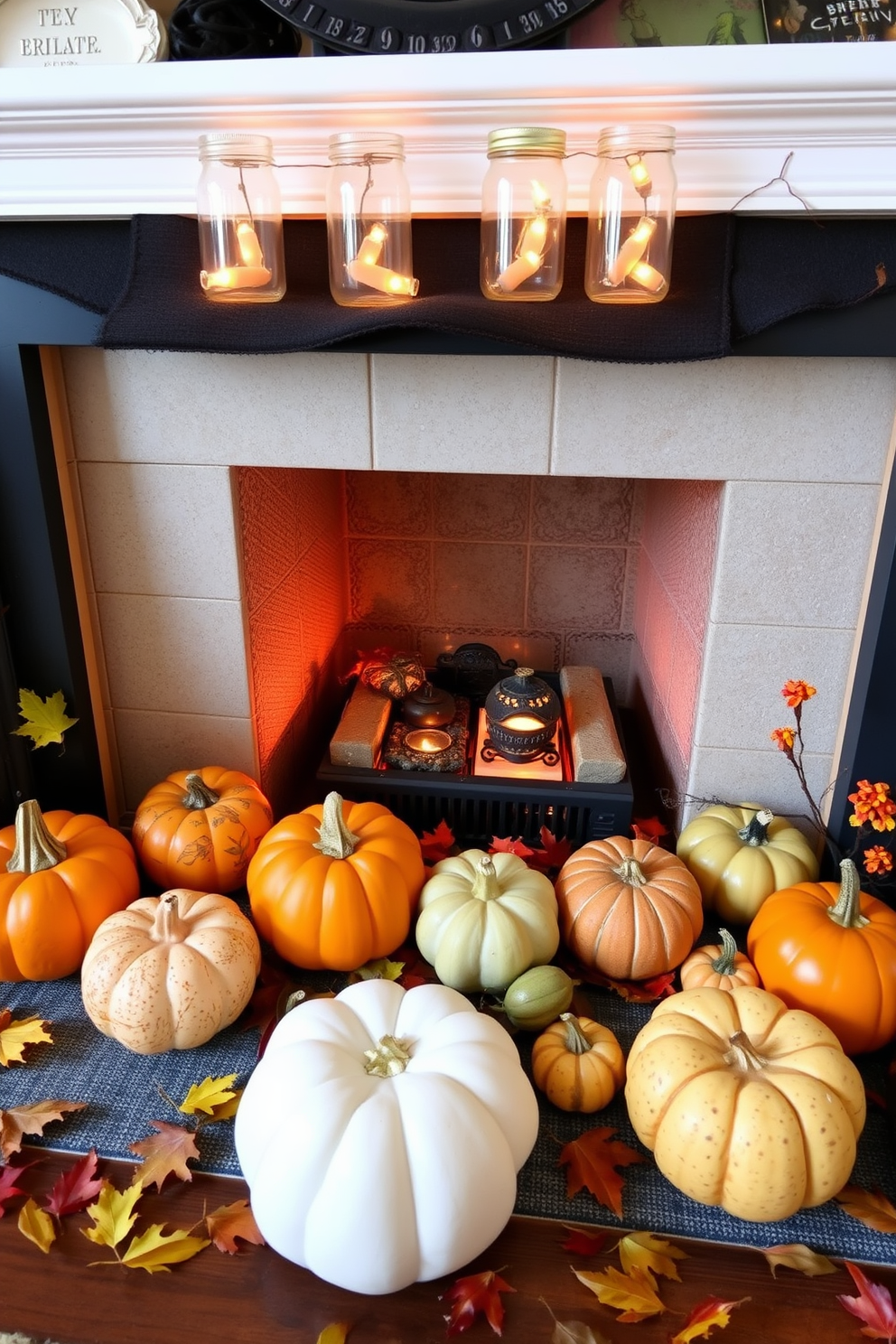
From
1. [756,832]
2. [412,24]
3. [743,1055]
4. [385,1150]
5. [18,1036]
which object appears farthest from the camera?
[756,832]

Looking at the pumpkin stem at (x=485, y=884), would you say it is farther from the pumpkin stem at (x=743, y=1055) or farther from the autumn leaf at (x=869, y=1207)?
the autumn leaf at (x=869, y=1207)

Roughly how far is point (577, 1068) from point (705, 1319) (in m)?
0.28

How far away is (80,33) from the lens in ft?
3.99

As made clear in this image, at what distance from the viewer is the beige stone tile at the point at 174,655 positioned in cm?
150

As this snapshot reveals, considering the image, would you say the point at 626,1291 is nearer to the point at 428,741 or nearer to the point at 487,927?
the point at 487,927

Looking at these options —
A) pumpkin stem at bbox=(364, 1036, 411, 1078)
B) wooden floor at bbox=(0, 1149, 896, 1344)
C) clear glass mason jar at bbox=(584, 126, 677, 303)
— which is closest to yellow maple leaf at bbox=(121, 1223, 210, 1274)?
wooden floor at bbox=(0, 1149, 896, 1344)

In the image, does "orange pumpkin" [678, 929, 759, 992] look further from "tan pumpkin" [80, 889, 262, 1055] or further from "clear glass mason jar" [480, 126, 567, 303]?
"clear glass mason jar" [480, 126, 567, 303]

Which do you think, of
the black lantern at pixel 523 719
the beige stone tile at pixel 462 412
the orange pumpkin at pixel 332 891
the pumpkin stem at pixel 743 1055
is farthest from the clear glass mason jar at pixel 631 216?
the pumpkin stem at pixel 743 1055

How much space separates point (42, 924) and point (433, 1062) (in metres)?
0.61

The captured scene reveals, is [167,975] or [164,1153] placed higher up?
[167,975]

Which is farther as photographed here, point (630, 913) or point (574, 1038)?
point (630, 913)

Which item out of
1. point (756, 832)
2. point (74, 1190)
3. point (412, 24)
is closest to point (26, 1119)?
point (74, 1190)

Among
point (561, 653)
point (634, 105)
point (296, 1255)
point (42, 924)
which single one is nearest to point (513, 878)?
point (296, 1255)

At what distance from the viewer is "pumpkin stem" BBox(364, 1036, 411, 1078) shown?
0.99 m
